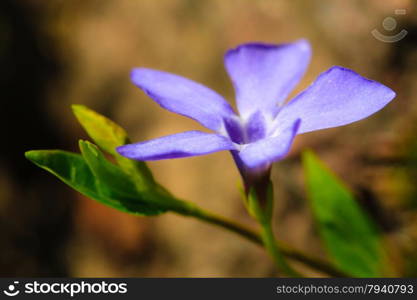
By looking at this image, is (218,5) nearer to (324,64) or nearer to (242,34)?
(242,34)

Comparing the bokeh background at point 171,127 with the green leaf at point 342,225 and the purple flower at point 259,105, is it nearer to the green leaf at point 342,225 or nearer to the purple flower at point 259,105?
the green leaf at point 342,225

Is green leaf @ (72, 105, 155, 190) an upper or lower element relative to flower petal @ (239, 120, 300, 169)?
upper

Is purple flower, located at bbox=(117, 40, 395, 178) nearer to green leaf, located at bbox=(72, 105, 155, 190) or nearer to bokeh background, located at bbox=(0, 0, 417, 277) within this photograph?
green leaf, located at bbox=(72, 105, 155, 190)

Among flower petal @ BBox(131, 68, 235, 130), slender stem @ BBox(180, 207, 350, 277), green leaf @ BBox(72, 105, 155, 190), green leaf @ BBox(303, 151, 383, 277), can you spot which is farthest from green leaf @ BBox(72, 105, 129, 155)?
green leaf @ BBox(303, 151, 383, 277)

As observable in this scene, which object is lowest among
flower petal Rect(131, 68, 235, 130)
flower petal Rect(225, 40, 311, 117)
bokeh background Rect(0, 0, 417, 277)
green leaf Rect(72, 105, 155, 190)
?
green leaf Rect(72, 105, 155, 190)

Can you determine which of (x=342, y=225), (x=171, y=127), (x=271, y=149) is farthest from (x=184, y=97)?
(x=171, y=127)

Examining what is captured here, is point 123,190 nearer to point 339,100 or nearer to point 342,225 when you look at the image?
point 339,100

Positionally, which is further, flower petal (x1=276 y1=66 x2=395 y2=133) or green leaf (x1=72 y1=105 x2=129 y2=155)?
green leaf (x1=72 y1=105 x2=129 y2=155)
